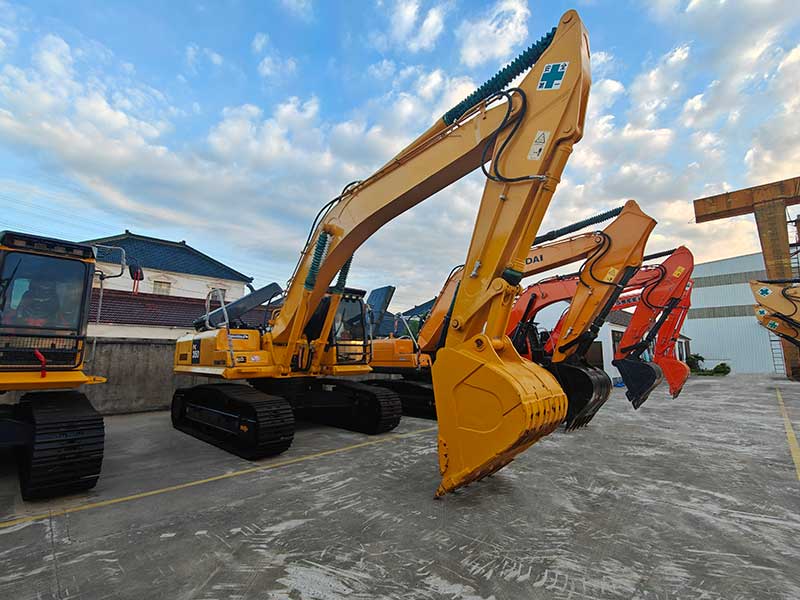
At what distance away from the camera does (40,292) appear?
4352 mm

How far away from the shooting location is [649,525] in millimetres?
3262

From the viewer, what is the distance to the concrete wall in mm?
8883

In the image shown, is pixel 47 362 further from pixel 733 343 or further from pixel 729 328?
pixel 733 343

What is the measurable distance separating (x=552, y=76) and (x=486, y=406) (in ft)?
9.28

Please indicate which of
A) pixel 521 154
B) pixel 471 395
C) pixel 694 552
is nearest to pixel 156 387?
pixel 471 395

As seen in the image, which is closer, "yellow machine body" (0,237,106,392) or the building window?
"yellow machine body" (0,237,106,392)

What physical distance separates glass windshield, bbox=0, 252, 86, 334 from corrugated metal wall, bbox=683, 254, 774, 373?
43662 mm

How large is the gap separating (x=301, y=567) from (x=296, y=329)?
358 centimetres

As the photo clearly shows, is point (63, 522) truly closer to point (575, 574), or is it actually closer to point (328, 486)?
point (328, 486)

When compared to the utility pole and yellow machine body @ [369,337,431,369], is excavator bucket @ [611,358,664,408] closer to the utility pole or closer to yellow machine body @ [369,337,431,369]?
yellow machine body @ [369,337,431,369]

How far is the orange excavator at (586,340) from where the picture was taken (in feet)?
22.0

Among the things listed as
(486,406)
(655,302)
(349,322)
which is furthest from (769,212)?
(486,406)

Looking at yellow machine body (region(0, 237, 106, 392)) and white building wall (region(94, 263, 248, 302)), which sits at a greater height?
white building wall (region(94, 263, 248, 302))

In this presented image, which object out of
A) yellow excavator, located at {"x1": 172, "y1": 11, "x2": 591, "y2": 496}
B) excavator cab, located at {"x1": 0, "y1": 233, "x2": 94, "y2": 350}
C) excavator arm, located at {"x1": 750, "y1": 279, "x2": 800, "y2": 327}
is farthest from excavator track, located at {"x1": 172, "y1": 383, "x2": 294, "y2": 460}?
excavator arm, located at {"x1": 750, "y1": 279, "x2": 800, "y2": 327}
